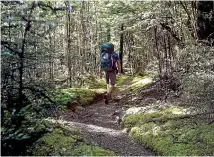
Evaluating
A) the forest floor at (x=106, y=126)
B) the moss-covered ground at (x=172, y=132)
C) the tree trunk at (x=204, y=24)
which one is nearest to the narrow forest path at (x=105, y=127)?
the forest floor at (x=106, y=126)

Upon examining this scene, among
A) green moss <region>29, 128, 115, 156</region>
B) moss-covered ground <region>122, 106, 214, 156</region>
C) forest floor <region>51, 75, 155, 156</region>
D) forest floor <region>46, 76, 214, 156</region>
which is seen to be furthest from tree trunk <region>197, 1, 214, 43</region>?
green moss <region>29, 128, 115, 156</region>

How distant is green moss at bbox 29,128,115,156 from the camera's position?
491 centimetres

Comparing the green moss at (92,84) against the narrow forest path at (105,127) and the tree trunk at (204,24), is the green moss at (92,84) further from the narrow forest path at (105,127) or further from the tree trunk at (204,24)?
the tree trunk at (204,24)

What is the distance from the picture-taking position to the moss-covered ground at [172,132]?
6523mm

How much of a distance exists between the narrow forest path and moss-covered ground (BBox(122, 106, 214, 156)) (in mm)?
282

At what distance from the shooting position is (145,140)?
7.64 m

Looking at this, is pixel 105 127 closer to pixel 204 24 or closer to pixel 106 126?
pixel 106 126

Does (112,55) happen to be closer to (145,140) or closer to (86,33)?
(145,140)

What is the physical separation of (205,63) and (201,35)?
105 inches

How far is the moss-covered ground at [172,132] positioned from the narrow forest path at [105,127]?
0.28m

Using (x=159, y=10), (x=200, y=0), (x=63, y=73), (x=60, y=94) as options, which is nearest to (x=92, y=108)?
(x=159, y=10)

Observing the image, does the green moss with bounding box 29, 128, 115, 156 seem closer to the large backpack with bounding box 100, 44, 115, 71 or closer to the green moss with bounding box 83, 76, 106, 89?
the large backpack with bounding box 100, 44, 115, 71

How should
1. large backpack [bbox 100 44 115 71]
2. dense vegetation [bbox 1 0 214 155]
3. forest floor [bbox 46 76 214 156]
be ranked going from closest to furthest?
dense vegetation [bbox 1 0 214 155]
forest floor [bbox 46 76 214 156]
large backpack [bbox 100 44 115 71]

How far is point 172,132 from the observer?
752cm
